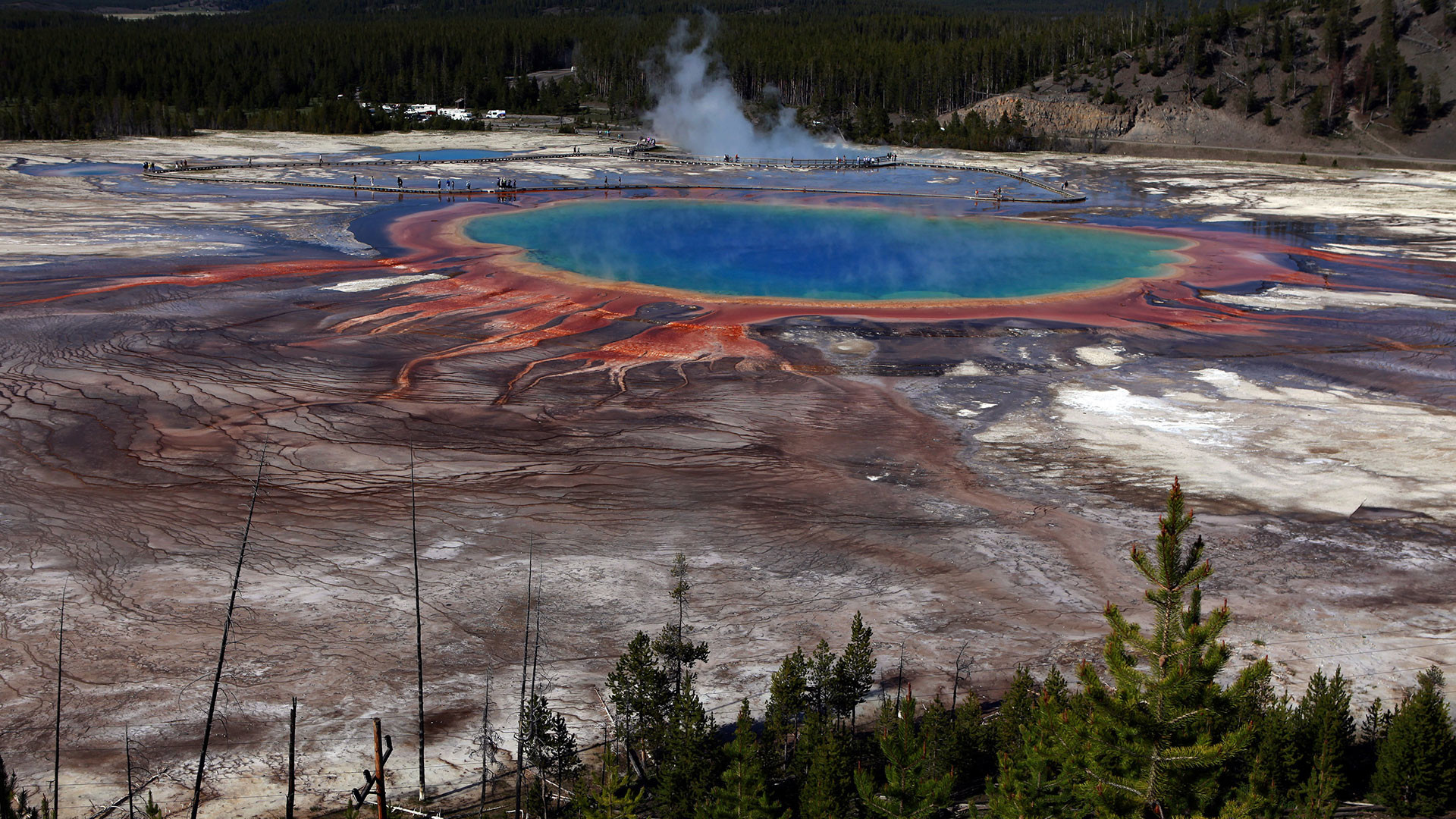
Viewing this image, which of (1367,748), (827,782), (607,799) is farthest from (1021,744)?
(607,799)

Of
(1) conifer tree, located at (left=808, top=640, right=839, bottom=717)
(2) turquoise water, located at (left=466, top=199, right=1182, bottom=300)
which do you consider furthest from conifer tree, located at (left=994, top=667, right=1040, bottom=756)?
(2) turquoise water, located at (left=466, top=199, right=1182, bottom=300)

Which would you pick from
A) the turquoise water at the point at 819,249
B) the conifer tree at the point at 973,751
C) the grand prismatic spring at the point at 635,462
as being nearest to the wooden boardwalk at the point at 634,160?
the turquoise water at the point at 819,249

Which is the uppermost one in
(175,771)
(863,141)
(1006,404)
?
(863,141)

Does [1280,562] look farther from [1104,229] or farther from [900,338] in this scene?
[1104,229]

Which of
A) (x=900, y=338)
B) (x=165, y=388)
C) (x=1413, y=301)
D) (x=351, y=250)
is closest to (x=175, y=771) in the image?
(x=165, y=388)

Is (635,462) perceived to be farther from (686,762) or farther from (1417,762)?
(1417,762)
